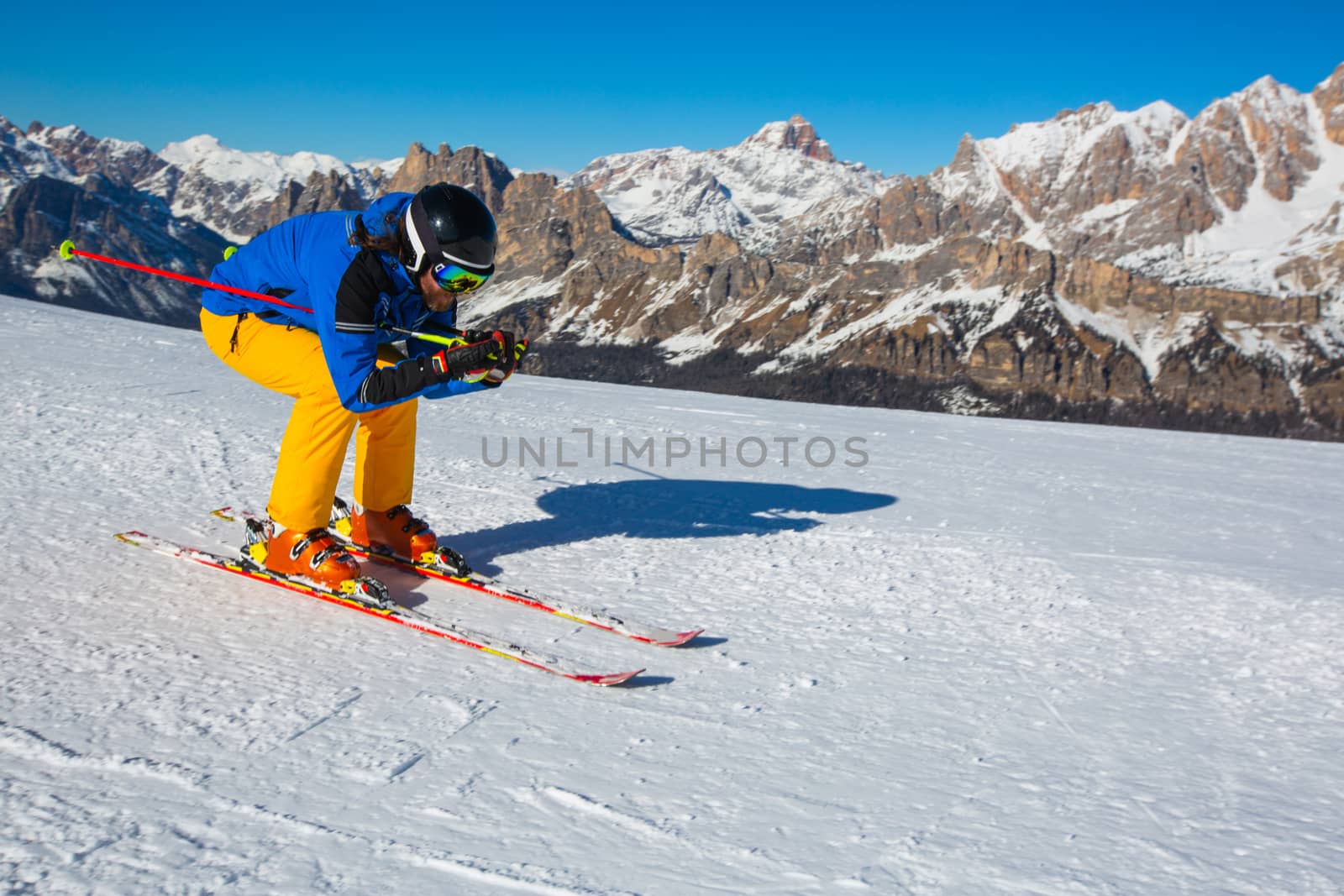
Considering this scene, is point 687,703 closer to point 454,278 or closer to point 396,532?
point 454,278

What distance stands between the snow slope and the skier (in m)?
0.52

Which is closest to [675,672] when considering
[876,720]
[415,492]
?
[876,720]

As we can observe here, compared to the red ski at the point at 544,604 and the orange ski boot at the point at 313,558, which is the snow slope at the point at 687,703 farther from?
the orange ski boot at the point at 313,558

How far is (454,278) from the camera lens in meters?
5.06

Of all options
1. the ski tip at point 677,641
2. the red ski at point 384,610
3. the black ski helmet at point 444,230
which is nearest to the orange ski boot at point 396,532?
the red ski at point 384,610

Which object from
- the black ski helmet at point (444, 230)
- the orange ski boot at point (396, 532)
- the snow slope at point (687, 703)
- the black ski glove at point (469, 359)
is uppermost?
the black ski helmet at point (444, 230)

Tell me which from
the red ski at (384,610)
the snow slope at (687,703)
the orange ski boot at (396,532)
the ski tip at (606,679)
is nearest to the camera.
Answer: the snow slope at (687,703)

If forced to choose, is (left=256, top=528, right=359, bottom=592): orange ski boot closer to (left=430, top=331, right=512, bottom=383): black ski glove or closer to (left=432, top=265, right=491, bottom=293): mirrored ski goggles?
(left=430, top=331, right=512, bottom=383): black ski glove

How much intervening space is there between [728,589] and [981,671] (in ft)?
5.31

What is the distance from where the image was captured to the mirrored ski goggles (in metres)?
5.02

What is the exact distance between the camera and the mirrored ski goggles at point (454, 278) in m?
5.02

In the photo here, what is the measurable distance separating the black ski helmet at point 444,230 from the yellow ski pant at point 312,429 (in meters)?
0.82

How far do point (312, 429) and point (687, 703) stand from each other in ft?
8.46

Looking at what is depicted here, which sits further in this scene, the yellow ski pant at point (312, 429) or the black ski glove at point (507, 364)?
the yellow ski pant at point (312, 429)
